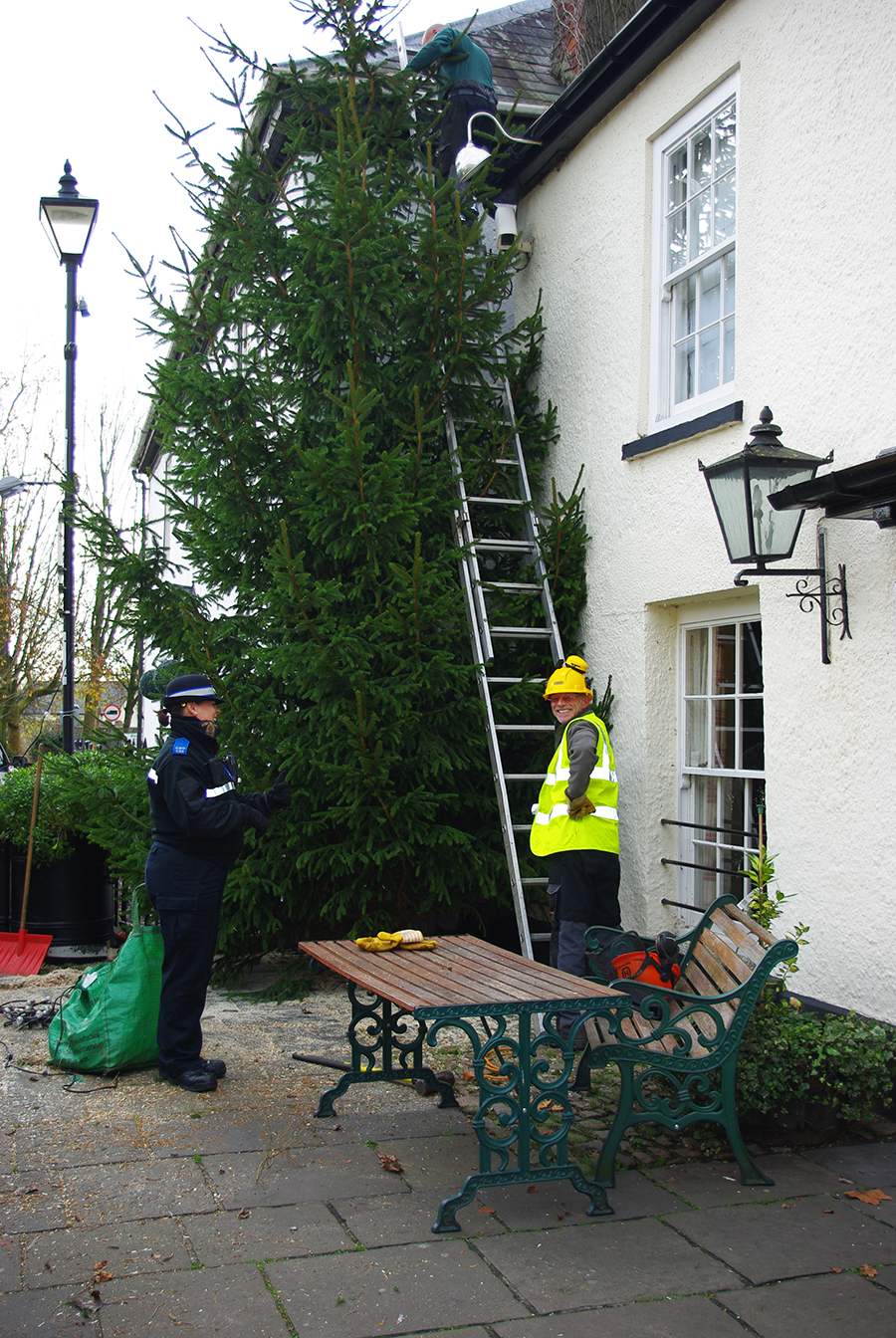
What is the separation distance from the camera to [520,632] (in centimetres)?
703

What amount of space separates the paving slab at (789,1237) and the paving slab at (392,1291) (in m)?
0.73

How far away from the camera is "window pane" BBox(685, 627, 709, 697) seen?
20.9ft

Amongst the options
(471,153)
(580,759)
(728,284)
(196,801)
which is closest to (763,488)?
(580,759)

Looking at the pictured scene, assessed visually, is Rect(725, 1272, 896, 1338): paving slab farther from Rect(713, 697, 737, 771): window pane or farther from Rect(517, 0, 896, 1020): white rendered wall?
Rect(713, 697, 737, 771): window pane

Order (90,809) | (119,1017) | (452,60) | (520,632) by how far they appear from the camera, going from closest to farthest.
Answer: (119,1017), (520,632), (90,809), (452,60)

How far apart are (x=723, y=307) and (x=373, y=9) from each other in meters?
3.18

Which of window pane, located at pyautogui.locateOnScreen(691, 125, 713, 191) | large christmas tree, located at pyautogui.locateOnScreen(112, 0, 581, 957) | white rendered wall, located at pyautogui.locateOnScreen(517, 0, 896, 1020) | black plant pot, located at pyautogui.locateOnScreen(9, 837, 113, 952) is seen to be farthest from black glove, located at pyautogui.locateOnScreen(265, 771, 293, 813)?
window pane, located at pyautogui.locateOnScreen(691, 125, 713, 191)

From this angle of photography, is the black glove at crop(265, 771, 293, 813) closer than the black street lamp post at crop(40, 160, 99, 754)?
Yes

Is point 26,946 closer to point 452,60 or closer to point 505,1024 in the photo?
point 505,1024

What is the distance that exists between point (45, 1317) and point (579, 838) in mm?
3427

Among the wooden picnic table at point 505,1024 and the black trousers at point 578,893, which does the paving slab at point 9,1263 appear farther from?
the black trousers at point 578,893

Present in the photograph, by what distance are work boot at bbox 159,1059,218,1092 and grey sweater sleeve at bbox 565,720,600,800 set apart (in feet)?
7.22

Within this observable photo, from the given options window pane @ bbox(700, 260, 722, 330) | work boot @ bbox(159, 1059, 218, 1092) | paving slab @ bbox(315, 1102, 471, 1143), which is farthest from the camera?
window pane @ bbox(700, 260, 722, 330)

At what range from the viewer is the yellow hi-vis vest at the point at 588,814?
5.80 m
